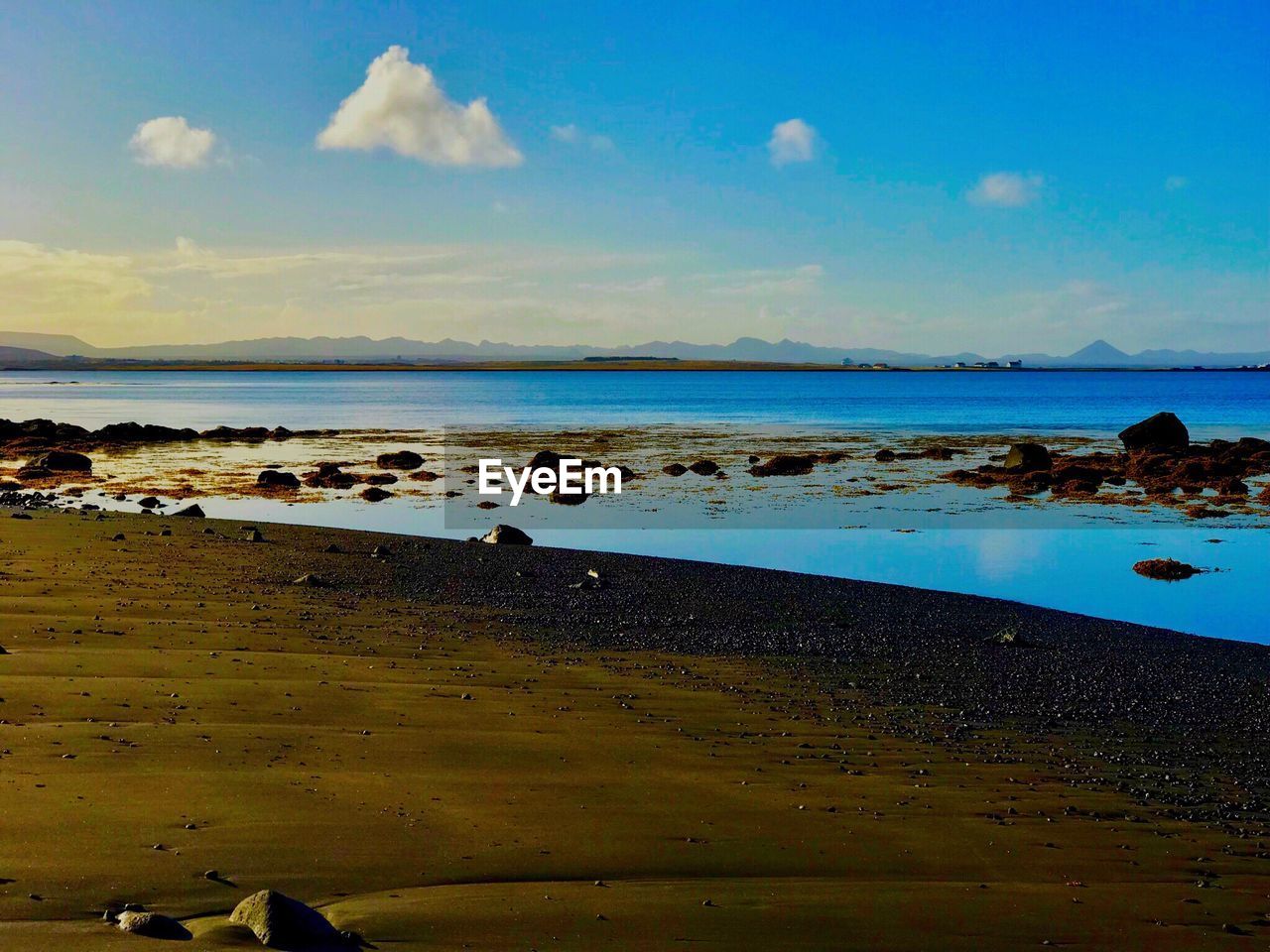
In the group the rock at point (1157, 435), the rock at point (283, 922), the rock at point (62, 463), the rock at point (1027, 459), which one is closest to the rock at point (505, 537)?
the rock at point (283, 922)

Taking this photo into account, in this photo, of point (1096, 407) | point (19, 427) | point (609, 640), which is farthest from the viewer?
point (1096, 407)

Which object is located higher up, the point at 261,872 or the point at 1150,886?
the point at 261,872

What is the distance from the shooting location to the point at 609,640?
14.5 m

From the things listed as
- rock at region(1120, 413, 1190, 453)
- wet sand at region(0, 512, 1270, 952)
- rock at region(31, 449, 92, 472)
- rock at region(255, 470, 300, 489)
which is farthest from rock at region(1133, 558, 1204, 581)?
rock at region(31, 449, 92, 472)

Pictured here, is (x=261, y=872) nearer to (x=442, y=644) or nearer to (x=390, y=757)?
(x=390, y=757)

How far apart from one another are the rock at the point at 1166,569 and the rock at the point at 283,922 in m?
22.8

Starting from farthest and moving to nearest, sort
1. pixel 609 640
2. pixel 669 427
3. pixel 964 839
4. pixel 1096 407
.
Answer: pixel 1096 407, pixel 669 427, pixel 609 640, pixel 964 839

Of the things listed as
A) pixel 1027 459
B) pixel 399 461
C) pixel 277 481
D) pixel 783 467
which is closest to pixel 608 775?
pixel 277 481

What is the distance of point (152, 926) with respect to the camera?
5418mm

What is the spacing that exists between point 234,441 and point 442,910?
5999cm

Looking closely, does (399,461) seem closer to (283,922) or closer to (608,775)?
(608,775)

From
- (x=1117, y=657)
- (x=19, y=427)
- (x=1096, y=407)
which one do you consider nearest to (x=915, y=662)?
(x=1117, y=657)

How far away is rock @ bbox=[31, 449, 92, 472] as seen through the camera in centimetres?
4197

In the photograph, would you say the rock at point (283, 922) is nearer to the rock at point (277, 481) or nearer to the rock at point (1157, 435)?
the rock at point (277, 481)
